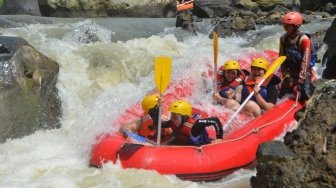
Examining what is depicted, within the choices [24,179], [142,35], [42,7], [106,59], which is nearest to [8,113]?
[24,179]

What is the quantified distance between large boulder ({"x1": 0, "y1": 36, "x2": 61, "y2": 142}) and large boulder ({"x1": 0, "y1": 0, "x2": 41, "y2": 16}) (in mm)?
8862

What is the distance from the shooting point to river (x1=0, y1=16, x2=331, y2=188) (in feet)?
16.1

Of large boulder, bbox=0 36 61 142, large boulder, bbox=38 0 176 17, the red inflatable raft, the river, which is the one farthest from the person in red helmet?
large boulder, bbox=38 0 176 17

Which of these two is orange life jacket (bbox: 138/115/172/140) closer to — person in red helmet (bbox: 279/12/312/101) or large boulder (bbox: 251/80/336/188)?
person in red helmet (bbox: 279/12/312/101)

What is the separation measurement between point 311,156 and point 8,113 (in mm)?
3865

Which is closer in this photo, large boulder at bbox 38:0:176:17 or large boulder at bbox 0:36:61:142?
large boulder at bbox 0:36:61:142

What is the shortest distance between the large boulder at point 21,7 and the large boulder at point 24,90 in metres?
8.86

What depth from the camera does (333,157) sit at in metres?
3.15

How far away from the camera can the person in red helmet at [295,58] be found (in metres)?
5.87

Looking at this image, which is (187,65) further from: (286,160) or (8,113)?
(286,160)

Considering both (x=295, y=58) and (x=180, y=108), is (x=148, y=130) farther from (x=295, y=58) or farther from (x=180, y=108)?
(x=295, y=58)

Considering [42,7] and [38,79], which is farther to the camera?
[42,7]

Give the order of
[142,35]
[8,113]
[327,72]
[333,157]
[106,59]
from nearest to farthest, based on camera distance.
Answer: [333,157] < [8,113] < [327,72] < [106,59] < [142,35]

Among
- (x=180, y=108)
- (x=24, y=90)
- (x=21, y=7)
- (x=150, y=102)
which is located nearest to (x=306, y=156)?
(x=180, y=108)
